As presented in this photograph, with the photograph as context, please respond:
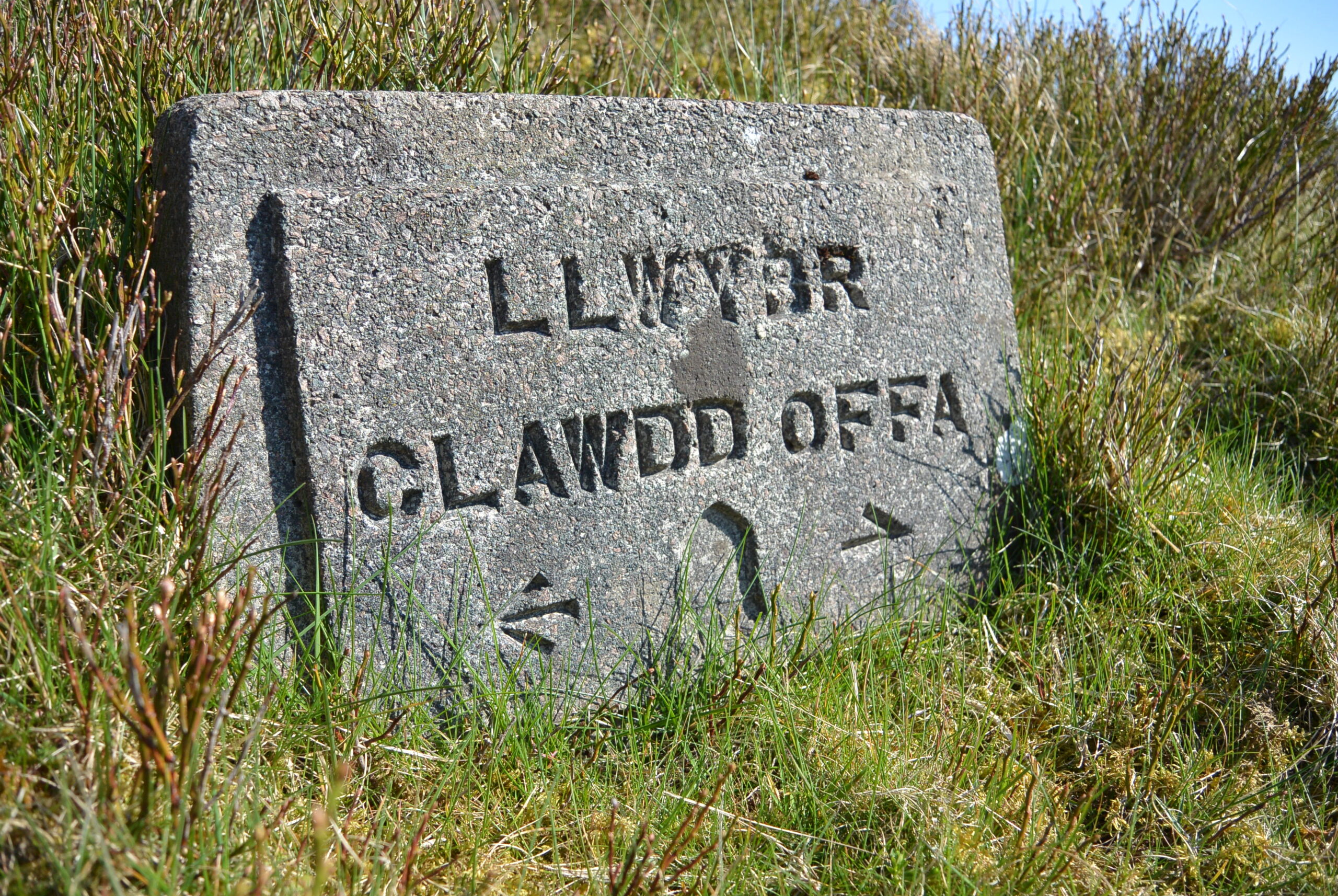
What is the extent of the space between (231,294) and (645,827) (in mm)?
1114

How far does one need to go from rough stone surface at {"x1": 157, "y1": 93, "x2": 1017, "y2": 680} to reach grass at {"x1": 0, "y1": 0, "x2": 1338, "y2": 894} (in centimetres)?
13

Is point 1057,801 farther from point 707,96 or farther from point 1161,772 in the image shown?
point 707,96

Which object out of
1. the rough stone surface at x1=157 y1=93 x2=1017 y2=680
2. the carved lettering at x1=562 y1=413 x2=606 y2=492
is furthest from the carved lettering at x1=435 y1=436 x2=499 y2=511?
the carved lettering at x1=562 y1=413 x2=606 y2=492

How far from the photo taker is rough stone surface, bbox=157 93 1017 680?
171cm

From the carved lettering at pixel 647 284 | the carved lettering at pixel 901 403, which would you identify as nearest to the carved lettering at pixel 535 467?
the carved lettering at pixel 647 284

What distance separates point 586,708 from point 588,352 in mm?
706

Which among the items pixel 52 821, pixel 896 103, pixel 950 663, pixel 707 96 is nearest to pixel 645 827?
pixel 52 821

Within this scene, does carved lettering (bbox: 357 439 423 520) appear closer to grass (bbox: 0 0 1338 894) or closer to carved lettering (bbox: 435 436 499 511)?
carved lettering (bbox: 435 436 499 511)

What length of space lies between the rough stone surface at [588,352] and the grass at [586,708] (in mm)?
133

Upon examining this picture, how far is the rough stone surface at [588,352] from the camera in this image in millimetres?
1706

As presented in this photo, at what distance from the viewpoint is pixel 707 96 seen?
3205mm

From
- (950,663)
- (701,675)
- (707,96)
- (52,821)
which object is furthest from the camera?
(707,96)

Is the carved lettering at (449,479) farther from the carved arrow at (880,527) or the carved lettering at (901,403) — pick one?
the carved lettering at (901,403)

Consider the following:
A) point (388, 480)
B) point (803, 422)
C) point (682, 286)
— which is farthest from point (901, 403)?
point (388, 480)
